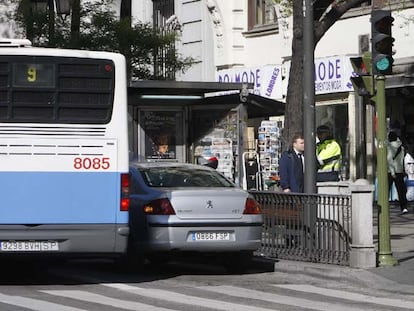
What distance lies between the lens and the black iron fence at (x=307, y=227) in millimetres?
14047

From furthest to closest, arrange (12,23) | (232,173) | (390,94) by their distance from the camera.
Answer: (12,23) → (390,94) → (232,173)

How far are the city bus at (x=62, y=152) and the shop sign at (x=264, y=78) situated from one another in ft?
50.1

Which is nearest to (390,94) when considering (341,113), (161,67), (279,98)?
(341,113)

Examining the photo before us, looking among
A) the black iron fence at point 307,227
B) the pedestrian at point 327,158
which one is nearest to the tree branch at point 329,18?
the pedestrian at point 327,158

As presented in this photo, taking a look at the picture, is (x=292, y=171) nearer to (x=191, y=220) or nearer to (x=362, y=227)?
(x=362, y=227)

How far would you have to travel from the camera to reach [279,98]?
90.9 ft

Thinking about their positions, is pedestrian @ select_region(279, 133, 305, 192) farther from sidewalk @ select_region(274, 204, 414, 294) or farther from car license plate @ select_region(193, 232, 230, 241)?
car license plate @ select_region(193, 232, 230, 241)

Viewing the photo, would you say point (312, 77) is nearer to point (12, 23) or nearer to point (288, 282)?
point (288, 282)

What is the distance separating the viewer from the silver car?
13539mm

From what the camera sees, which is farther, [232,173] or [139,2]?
[139,2]

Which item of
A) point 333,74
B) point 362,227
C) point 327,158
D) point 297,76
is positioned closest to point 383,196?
point 362,227

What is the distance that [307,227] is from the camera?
14.5 metres

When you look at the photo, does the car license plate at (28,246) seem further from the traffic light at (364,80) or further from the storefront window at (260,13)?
the storefront window at (260,13)

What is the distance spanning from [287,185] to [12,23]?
15.8 m
